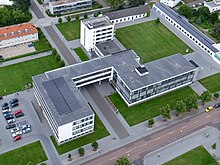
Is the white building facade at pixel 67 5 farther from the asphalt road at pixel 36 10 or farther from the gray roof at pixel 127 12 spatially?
the gray roof at pixel 127 12

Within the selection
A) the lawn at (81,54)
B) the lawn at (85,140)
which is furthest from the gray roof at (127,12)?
the lawn at (85,140)

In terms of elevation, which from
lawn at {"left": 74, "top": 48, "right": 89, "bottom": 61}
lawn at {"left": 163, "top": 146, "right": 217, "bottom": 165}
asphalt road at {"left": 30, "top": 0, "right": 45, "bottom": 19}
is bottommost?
lawn at {"left": 163, "top": 146, "right": 217, "bottom": 165}

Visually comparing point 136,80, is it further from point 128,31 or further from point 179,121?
point 128,31

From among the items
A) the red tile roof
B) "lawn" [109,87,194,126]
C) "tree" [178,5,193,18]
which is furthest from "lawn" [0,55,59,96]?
"tree" [178,5,193,18]

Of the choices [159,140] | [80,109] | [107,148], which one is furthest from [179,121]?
[80,109]

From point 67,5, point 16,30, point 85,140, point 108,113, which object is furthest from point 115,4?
point 85,140

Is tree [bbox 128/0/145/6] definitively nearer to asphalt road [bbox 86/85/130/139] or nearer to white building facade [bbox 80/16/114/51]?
white building facade [bbox 80/16/114/51]
